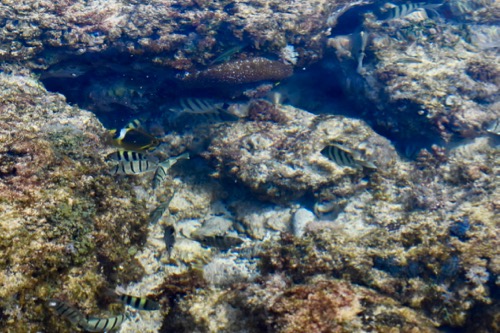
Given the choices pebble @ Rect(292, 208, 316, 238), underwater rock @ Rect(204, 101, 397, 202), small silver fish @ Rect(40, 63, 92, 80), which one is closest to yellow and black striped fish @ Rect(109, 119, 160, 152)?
underwater rock @ Rect(204, 101, 397, 202)

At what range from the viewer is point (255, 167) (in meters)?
5.98

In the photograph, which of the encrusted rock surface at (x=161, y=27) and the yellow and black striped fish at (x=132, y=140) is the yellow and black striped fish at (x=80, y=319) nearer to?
the yellow and black striped fish at (x=132, y=140)

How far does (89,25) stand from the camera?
22.7 ft

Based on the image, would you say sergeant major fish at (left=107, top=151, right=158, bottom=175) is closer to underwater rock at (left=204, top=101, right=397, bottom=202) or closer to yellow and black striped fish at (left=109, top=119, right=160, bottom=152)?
yellow and black striped fish at (left=109, top=119, right=160, bottom=152)

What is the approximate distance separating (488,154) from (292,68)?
13.9ft

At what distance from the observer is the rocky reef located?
315 centimetres

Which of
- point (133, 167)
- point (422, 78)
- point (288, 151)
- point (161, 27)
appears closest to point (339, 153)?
point (288, 151)

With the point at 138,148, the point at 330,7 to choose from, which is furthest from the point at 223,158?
the point at 330,7

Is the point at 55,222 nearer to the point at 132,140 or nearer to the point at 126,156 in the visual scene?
the point at 126,156

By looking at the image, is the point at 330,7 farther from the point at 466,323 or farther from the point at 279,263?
the point at 466,323

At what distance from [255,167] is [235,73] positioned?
90.0 inches

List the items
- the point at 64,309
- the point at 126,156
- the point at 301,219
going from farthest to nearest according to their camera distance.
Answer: the point at 301,219
the point at 126,156
the point at 64,309

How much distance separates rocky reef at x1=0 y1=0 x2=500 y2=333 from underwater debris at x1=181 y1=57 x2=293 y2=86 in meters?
0.04

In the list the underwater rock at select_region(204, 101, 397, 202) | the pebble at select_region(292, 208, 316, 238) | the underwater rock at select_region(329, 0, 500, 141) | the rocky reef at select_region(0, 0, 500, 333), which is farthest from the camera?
the underwater rock at select_region(329, 0, 500, 141)
